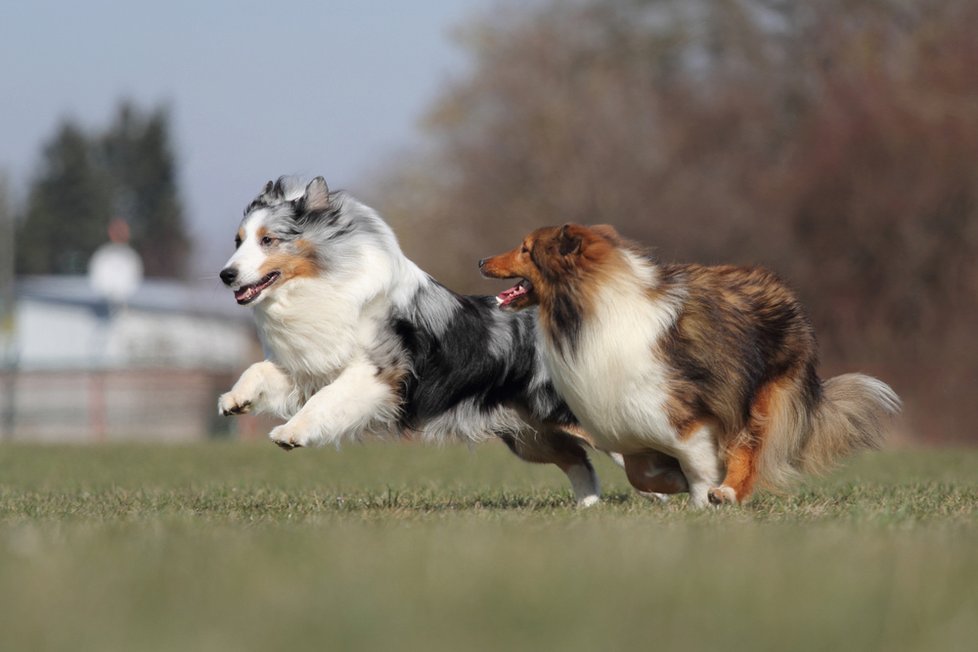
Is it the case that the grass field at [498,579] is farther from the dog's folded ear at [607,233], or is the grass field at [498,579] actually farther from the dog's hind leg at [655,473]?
the dog's folded ear at [607,233]

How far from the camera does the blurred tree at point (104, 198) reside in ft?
278

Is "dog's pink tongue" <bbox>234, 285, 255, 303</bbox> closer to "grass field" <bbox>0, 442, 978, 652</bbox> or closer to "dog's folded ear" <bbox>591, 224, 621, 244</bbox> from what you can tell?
"grass field" <bbox>0, 442, 978, 652</bbox>


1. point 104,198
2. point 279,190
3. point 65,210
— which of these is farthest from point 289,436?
point 65,210

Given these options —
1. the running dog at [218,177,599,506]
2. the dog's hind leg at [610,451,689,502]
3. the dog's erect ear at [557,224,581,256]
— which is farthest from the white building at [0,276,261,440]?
the dog's erect ear at [557,224,581,256]

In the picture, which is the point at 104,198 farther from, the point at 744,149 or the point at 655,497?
the point at 655,497

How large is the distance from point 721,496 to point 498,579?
12.3 ft

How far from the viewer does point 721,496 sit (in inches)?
313

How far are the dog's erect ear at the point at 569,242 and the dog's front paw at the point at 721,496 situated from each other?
1.59 meters

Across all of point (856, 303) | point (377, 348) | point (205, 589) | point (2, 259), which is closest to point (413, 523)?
point (377, 348)

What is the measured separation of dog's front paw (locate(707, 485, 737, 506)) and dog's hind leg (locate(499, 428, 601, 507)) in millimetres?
1250

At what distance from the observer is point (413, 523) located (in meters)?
7.00

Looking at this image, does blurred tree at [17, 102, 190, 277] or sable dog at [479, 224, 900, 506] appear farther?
blurred tree at [17, 102, 190, 277]

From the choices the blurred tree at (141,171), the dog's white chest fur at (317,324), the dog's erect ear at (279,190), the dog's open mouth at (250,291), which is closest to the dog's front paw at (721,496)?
the dog's white chest fur at (317,324)

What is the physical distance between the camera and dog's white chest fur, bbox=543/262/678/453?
306 inches
